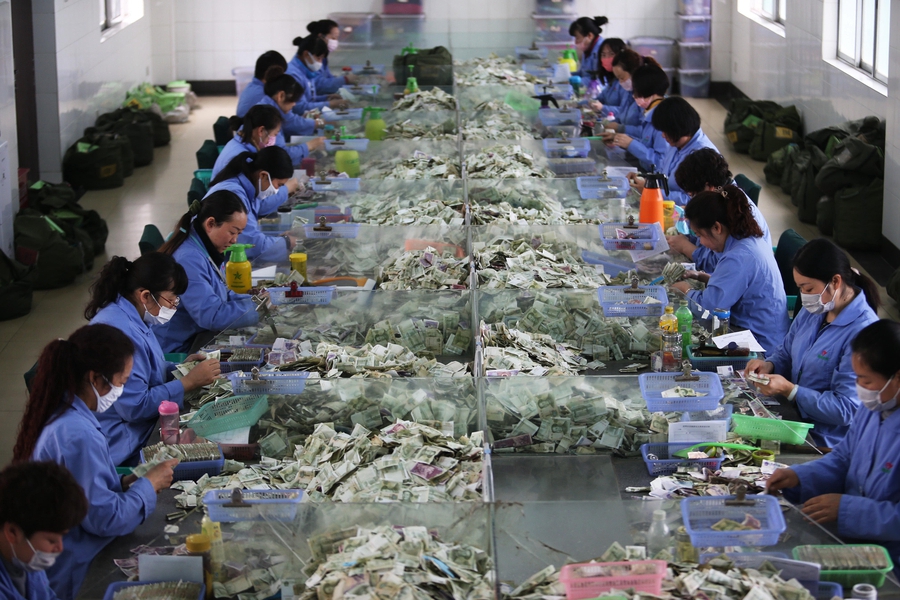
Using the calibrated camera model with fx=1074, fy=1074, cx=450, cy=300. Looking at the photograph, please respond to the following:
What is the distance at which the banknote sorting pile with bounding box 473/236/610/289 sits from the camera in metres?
5.44

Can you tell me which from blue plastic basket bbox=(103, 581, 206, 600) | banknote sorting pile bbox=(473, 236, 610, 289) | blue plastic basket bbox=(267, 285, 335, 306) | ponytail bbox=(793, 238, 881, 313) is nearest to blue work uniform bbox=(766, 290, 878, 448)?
ponytail bbox=(793, 238, 881, 313)

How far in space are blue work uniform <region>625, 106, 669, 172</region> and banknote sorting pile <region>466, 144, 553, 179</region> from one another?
2.80 feet

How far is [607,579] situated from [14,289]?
19.5 ft

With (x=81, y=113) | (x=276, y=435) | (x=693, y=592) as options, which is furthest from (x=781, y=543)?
(x=81, y=113)

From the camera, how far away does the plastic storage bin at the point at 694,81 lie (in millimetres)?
14625

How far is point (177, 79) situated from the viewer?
595 inches

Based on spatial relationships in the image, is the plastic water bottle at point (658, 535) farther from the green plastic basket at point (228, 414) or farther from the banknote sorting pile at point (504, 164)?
the banknote sorting pile at point (504, 164)

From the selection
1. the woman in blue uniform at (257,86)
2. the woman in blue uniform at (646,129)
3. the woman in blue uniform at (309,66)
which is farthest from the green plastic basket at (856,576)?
the woman in blue uniform at (309,66)

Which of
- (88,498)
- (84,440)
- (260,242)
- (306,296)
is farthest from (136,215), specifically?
(88,498)

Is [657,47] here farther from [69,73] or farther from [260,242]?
[260,242]

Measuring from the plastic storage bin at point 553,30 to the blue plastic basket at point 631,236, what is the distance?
688cm

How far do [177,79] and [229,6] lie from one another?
126 cm

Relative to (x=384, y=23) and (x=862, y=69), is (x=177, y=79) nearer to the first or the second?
(x=384, y=23)

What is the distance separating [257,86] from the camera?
964 centimetres
